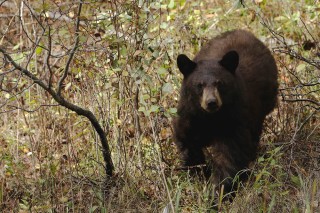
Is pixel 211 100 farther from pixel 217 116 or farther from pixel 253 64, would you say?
pixel 253 64

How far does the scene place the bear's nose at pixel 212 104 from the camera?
18.6 ft

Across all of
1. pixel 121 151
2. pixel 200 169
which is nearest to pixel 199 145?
pixel 200 169

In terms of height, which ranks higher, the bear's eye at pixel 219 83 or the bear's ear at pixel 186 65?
the bear's ear at pixel 186 65

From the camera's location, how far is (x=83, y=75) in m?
6.34

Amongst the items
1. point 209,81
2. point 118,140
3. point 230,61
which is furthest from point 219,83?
point 118,140

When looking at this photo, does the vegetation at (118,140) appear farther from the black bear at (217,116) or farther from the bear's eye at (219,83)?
the bear's eye at (219,83)

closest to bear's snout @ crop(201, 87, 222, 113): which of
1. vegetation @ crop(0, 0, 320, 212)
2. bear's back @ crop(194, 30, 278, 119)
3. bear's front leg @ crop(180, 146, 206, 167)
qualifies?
vegetation @ crop(0, 0, 320, 212)

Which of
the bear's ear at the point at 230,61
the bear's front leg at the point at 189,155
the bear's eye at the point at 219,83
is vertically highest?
the bear's ear at the point at 230,61

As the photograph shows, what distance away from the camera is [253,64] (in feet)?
22.6

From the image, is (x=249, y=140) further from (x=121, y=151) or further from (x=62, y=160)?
(x=62, y=160)

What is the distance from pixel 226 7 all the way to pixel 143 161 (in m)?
4.11

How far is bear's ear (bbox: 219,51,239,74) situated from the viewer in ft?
19.9

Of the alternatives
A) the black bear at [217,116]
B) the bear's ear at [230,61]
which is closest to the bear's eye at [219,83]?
the black bear at [217,116]

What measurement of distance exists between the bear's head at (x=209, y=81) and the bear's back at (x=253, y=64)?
1.51 ft
